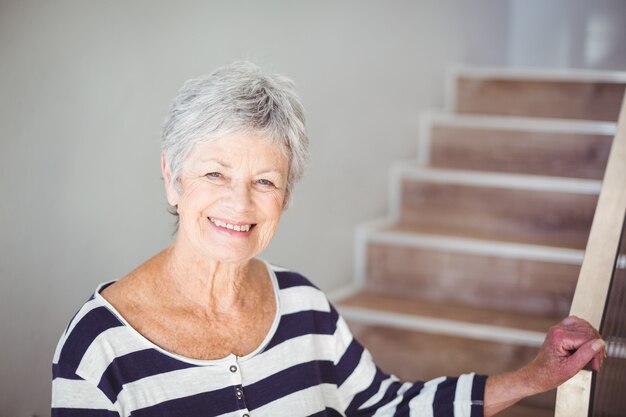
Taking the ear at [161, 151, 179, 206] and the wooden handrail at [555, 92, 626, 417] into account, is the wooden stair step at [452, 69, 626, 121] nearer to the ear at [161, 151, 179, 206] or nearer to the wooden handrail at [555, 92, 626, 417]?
the wooden handrail at [555, 92, 626, 417]

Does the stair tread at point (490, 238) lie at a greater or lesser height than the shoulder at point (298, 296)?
lesser

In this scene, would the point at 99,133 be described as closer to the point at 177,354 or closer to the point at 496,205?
the point at 177,354

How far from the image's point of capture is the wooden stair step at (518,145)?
3389mm

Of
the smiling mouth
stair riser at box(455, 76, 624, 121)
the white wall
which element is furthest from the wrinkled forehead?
the white wall

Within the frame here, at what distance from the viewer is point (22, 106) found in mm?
1659

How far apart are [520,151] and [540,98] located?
1.79 feet

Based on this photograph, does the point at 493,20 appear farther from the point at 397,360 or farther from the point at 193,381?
the point at 193,381

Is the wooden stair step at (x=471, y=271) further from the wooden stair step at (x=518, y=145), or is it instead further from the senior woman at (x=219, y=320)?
the senior woman at (x=219, y=320)

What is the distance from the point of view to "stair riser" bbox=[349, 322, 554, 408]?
2.75 meters

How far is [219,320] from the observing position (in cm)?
155

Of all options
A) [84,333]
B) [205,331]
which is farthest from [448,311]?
[84,333]

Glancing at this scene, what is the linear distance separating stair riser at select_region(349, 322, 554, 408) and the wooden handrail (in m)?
1.18

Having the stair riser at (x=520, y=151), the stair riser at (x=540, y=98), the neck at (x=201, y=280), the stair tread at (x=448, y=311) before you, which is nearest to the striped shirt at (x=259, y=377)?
the neck at (x=201, y=280)

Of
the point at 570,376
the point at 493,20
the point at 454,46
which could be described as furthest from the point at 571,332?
the point at 493,20
